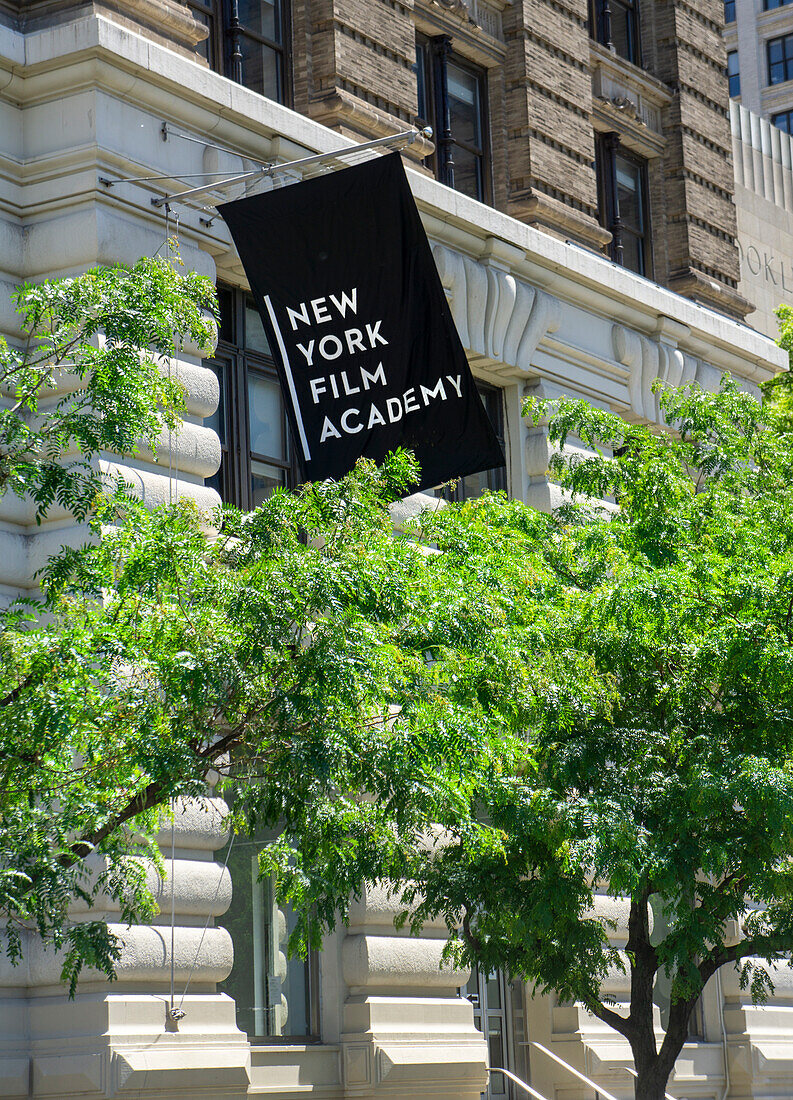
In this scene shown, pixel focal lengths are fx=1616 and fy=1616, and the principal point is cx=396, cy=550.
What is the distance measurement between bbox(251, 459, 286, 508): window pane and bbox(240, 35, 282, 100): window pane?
4.63 metres

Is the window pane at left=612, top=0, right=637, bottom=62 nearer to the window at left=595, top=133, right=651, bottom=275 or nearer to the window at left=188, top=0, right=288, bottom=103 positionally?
the window at left=595, top=133, right=651, bottom=275

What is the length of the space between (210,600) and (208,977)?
20.3 ft

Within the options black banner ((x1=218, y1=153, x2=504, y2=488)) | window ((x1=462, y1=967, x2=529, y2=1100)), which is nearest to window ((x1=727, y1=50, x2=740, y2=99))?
window ((x1=462, y1=967, x2=529, y2=1100))

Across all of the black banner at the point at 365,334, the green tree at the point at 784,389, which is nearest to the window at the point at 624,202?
the green tree at the point at 784,389

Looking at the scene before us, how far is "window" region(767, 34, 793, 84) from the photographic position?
2798 inches

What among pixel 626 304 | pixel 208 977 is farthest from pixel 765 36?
pixel 208 977

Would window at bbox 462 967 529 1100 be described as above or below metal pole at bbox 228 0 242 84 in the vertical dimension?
below

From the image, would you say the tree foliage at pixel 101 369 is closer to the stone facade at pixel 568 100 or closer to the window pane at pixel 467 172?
the stone facade at pixel 568 100

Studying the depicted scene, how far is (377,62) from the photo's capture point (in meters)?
19.9

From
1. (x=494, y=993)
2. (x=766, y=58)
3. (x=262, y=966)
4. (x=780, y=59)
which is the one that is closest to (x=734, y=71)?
(x=766, y=58)

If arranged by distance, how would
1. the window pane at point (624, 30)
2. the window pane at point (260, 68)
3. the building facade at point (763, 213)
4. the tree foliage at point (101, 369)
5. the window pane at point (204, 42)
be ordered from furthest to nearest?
the building facade at point (763, 213) → the window pane at point (624, 30) → the window pane at point (260, 68) → the window pane at point (204, 42) → the tree foliage at point (101, 369)

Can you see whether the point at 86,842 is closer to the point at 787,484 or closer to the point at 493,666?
the point at 493,666

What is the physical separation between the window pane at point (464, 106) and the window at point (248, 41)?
3622 mm

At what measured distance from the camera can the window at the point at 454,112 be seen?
2189 centimetres
